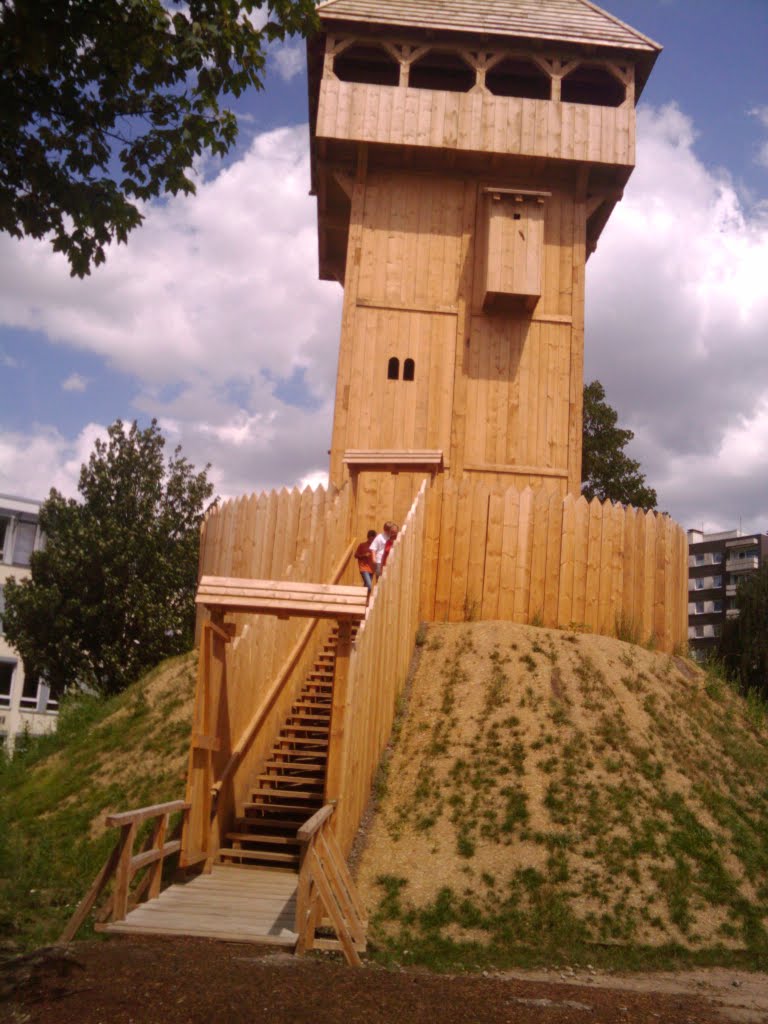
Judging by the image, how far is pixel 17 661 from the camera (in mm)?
36781

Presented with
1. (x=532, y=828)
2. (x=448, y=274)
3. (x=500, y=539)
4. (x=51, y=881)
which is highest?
(x=448, y=274)

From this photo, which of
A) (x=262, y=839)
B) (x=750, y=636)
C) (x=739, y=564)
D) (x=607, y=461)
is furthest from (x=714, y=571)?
(x=262, y=839)

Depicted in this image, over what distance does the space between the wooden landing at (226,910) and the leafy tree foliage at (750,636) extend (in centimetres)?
2624

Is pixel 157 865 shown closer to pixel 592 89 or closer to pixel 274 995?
pixel 274 995

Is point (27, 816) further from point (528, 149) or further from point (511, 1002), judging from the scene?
point (528, 149)

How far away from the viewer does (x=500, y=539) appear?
1461 cm

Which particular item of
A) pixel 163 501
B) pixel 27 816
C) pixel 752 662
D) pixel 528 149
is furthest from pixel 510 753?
pixel 752 662

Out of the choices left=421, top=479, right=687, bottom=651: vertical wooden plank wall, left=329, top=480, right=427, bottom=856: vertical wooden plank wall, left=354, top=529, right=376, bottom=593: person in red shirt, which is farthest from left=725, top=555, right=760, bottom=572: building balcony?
left=329, top=480, right=427, bottom=856: vertical wooden plank wall

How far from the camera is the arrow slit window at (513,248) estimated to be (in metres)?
17.9

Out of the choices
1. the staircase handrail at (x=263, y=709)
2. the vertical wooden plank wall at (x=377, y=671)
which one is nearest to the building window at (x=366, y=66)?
the vertical wooden plank wall at (x=377, y=671)

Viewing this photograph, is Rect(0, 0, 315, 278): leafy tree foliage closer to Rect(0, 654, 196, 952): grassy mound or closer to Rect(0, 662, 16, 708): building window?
Rect(0, 654, 196, 952): grassy mound

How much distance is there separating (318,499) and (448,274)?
19.7ft

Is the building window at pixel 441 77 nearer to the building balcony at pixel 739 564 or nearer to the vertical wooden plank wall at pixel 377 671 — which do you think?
the vertical wooden plank wall at pixel 377 671

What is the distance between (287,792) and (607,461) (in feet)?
68.1
